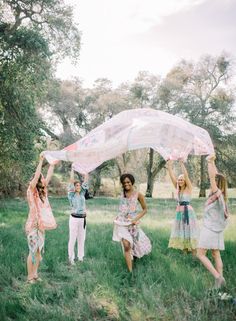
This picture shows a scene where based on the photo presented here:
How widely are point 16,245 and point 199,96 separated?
3763 cm

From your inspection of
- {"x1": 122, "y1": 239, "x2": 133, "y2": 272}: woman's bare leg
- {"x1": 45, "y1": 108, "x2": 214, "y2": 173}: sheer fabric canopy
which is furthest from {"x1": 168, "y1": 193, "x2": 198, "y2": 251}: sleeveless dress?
{"x1": 45, "y1": 108, "x2": 214, "y2": 173}: sheer fabric canopy

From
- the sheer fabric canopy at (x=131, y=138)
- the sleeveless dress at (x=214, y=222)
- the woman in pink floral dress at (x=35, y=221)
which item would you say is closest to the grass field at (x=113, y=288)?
the woman in pink floral dress at (x=35, y=221)

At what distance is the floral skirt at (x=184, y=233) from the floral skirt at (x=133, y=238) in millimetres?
1223

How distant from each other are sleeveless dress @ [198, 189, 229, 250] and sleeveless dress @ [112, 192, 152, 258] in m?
1.62

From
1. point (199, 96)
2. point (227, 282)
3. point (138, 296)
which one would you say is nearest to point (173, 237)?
point (227, 282)

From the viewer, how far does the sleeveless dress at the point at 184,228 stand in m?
9.30

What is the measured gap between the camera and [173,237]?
9477 millimetres

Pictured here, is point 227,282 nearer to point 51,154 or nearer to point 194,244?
point 194,244

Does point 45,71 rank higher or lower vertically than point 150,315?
higher

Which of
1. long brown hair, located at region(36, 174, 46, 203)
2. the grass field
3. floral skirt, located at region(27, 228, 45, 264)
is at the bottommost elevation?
the grass field

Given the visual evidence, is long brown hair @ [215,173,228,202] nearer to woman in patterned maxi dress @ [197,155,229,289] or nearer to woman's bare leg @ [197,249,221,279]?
woman in patterned maxi dress @ [197,155,229,289]

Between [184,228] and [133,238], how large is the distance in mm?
1676

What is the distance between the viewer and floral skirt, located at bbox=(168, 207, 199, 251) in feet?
30.5

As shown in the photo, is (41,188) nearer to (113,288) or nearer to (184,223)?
(113,288)
